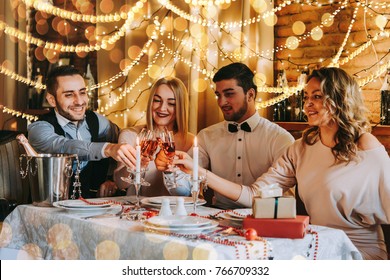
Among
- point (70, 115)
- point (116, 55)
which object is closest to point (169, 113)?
point (70, 115)

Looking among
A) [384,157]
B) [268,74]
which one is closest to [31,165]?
[384,157]

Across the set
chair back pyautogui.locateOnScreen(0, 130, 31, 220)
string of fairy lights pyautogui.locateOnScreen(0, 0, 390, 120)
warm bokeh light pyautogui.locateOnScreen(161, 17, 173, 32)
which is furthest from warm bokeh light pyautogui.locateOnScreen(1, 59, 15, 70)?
chair back pyautogui.locateOnScreen(0, 130, 31, 220)

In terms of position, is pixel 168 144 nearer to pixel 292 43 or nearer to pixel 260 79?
pixel 260 79

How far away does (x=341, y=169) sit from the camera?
7.45 feet

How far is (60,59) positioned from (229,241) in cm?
406

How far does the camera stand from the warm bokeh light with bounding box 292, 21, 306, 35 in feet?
13.7

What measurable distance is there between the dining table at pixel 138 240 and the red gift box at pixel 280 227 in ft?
0.06

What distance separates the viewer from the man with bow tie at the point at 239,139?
118 inches

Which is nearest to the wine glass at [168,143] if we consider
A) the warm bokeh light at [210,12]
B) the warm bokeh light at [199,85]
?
the warm bokeh light at [199,85]

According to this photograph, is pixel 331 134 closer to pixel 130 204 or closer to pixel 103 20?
pixel 130 204

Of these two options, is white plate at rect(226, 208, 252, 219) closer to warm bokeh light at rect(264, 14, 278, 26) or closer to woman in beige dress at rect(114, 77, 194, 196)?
woman in beige dress at rect(114, 77, 194, 196)

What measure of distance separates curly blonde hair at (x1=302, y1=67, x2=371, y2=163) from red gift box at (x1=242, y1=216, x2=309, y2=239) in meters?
0.63

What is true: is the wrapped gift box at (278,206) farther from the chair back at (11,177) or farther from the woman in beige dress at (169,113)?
the chair back at (11,177)

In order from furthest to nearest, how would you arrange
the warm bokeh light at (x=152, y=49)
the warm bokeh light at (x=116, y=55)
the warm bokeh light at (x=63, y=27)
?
the warm bokeh light at (x=63, y=27)
the warm bokeh light at (x=116, y=55)
the warm bokeh light at (x=152, y=49)
